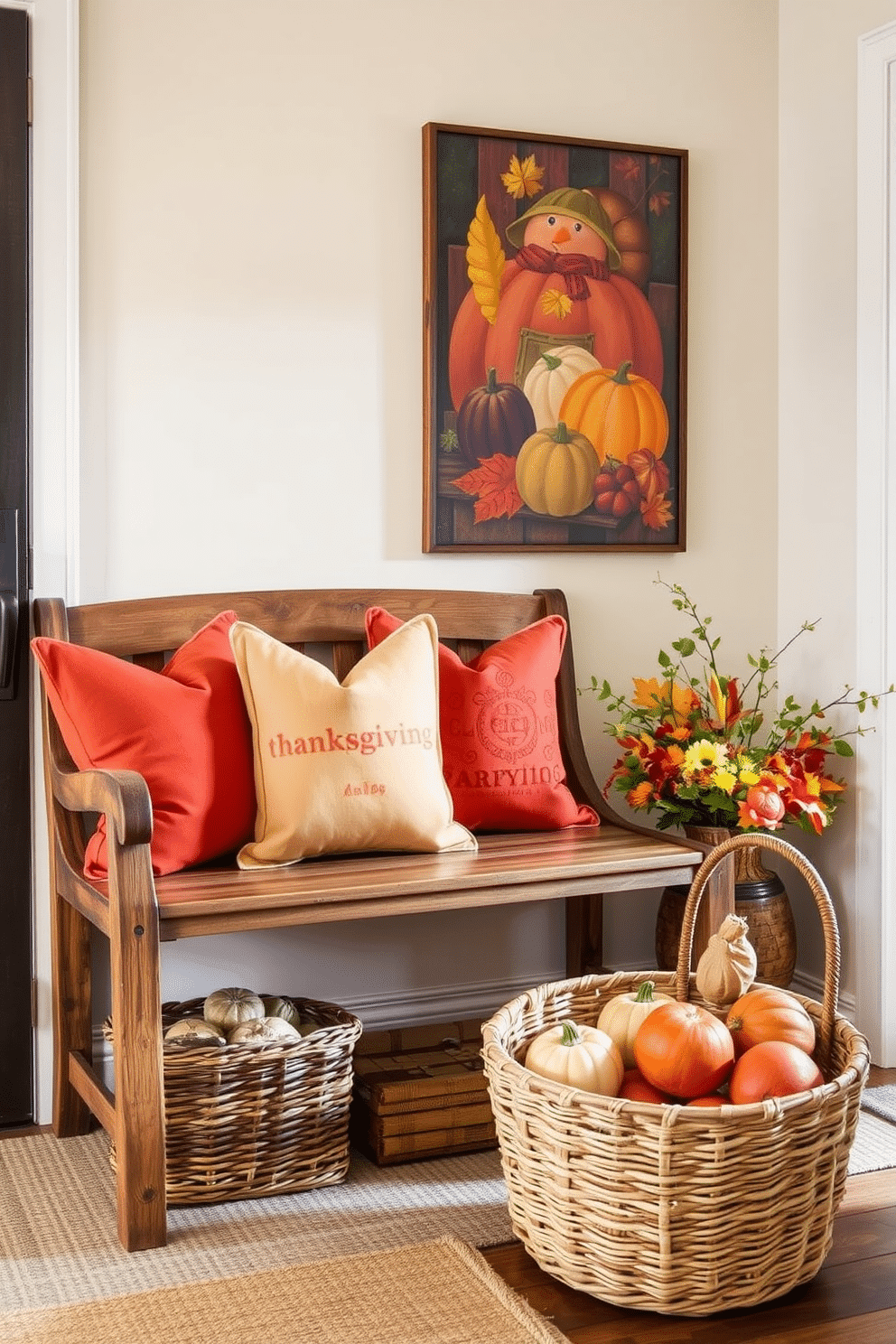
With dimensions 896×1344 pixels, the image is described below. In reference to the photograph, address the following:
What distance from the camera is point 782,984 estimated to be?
→ 118 inches

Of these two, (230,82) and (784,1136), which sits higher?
(230,82)

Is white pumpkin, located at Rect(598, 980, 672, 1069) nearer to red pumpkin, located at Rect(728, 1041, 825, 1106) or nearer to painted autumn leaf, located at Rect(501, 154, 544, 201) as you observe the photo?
red pumpkin, located at Rect(728, 1041, 825, 1106)

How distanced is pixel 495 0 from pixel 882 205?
0.91m

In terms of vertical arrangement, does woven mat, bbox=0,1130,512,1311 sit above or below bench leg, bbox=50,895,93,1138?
below

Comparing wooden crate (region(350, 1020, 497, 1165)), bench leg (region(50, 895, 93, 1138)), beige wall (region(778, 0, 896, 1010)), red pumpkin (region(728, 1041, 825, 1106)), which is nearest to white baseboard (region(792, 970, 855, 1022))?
beige wall (region(778, 0, 896, 1010))

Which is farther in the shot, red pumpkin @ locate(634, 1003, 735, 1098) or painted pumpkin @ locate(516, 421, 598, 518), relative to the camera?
painted pumpkin @ locate(516, 421, 598, 518)

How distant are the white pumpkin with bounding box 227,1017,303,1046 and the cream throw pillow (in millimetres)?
264

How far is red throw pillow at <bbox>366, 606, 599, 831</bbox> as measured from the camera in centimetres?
270

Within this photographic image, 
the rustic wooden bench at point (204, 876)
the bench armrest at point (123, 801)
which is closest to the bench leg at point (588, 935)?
the rustic wooden bench at point (204, 876)

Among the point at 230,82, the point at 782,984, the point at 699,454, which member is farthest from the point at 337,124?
the point at 782,984

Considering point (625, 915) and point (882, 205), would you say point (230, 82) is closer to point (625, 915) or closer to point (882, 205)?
point (882, 205)

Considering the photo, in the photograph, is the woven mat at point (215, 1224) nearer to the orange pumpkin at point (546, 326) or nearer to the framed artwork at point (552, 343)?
the framed artwork at point (552, 343)

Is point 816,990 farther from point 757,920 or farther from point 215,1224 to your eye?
point 215,1224

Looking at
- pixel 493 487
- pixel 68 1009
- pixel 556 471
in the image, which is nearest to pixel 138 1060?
pixel 68 1009
